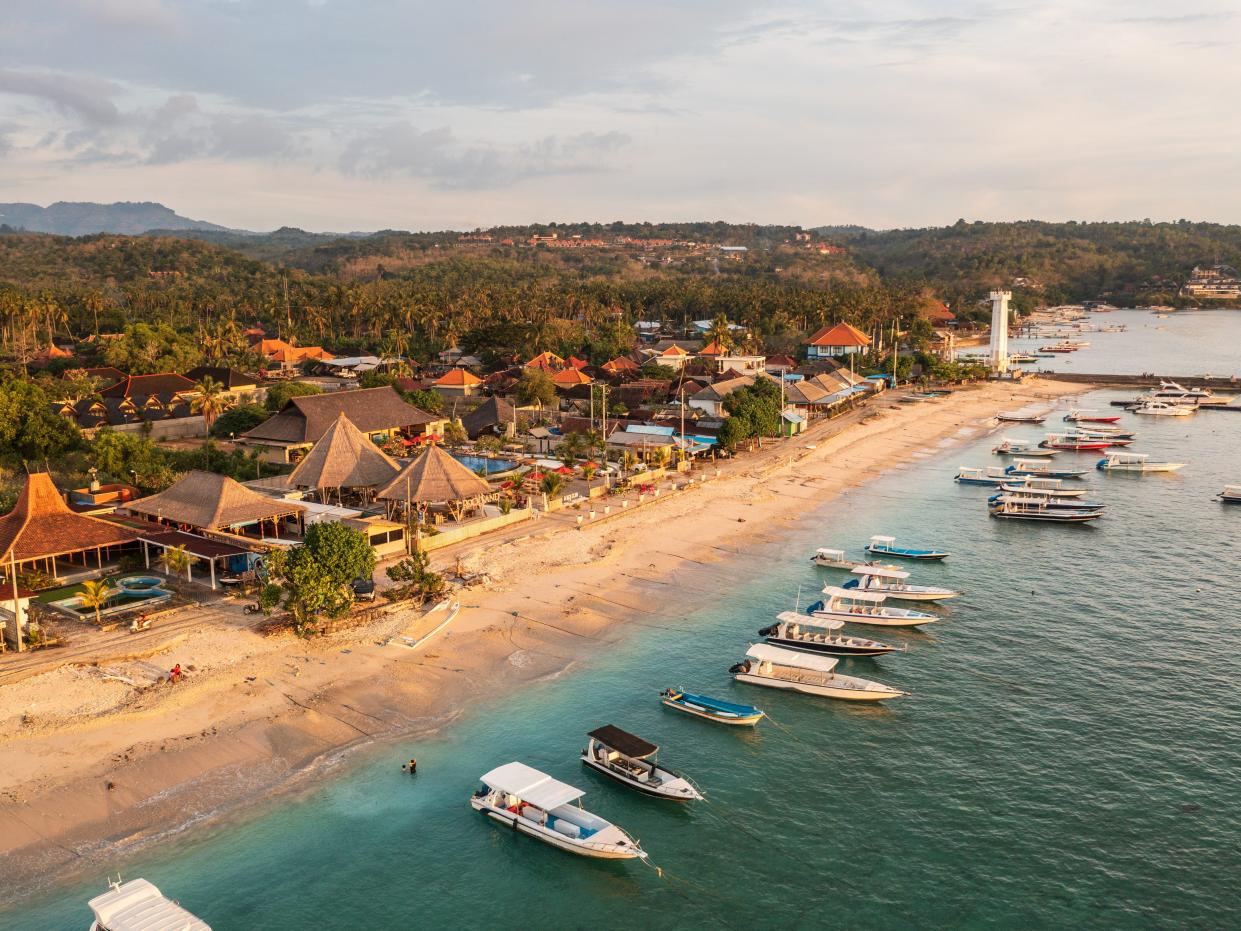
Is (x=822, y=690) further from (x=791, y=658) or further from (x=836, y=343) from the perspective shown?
(x=836, y=343)

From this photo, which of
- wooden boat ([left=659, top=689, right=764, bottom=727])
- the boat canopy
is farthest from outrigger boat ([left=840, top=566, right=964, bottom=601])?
the boat canopy

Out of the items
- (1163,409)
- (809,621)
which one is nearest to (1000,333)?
(1163,409)

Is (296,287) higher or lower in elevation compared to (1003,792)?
higher

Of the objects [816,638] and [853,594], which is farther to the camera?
[853,594]

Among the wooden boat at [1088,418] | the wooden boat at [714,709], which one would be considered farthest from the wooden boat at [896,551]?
the wooden boat at [1088,418]

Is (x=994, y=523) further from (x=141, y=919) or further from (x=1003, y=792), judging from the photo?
(x=141, y=919)

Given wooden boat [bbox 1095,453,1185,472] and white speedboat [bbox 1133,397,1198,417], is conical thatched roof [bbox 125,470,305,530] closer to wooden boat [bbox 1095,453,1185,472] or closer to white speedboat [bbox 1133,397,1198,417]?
wooden boat [bbox 1095,453,1185,472]

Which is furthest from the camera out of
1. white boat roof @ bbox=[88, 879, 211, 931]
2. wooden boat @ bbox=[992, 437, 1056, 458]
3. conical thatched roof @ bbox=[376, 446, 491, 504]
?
wooden boat @ bbox=[992, 437, 1056, 458]

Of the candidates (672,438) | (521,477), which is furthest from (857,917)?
(672,438)
